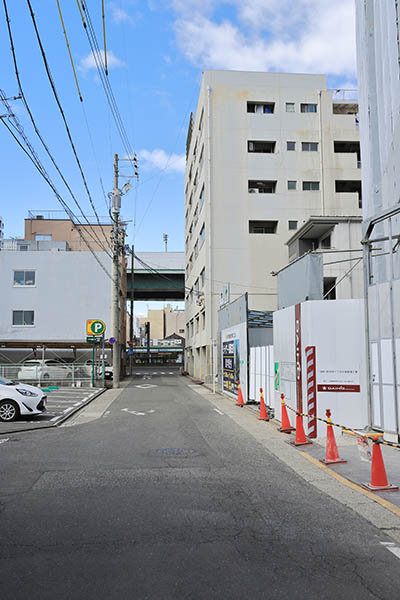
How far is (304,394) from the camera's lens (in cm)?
1230

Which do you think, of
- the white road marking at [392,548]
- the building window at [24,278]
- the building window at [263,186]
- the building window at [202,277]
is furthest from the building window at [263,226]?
the white road marking at [392,548]

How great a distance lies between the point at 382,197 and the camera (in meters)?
13.7

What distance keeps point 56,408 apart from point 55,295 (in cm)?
2610

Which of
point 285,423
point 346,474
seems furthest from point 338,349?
point 346,474

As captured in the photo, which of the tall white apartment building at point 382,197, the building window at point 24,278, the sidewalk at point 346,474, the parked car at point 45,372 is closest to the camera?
the sidewalk at point 346,474

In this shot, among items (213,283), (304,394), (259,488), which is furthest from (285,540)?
(213,283)

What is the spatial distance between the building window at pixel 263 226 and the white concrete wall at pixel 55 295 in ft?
41.2

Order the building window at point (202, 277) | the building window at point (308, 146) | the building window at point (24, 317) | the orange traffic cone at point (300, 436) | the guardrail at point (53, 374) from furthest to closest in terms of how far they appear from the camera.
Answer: the building window at point (24, 317) < the building window at point (308, 146) < the building window at point (202, 277) < the guardrail at point (53, 374) < the orange traffic cone at point (300, 436)

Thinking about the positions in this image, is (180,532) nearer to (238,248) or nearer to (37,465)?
(37,465)

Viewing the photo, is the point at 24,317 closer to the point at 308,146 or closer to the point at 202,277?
the point at 202,277

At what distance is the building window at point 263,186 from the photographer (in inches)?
1698

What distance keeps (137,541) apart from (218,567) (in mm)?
→ 999

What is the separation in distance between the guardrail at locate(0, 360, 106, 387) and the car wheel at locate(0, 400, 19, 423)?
14.7m

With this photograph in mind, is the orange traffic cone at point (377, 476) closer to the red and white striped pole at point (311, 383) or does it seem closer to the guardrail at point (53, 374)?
the red and white striped pole at point (311, 383)
